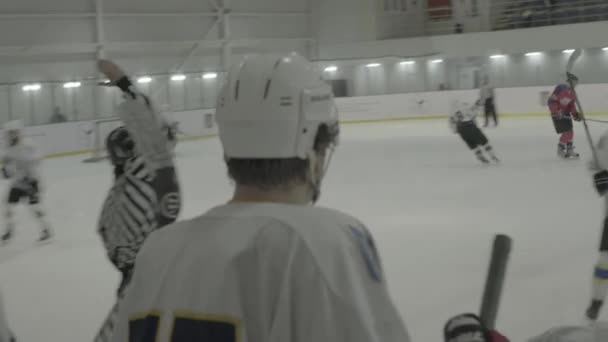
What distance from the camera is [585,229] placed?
7648 mm

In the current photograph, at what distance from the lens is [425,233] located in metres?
7.79

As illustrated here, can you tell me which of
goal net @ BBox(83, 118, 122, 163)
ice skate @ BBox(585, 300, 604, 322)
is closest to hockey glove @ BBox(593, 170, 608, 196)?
ice skate @ BBox(585, 300, 604, 322)

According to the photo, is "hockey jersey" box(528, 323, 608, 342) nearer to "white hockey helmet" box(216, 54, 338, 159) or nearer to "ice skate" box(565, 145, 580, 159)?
"white hockey helmet" box(216, 54, 338, 159)

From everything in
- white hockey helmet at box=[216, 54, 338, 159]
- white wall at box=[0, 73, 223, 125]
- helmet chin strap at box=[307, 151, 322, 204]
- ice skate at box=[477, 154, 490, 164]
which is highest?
white wall at box=[0, 73, 223, 125]

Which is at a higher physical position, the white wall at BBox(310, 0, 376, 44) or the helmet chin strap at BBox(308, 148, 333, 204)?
the white wall at BBox(310, 0, 376, 44)

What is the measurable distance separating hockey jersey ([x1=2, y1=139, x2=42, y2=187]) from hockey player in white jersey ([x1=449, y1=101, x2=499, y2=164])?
22.1 ft

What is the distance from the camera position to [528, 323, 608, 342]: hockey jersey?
118cm

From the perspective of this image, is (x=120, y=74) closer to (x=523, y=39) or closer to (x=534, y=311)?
(x=534, y=311)

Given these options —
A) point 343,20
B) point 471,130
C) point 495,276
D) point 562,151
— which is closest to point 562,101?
point 562,151

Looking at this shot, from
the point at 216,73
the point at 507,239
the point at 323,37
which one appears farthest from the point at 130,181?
the point at 323,37

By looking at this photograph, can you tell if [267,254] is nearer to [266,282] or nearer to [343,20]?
[266,282]

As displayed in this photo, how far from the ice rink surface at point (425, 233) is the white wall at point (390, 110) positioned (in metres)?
2.86

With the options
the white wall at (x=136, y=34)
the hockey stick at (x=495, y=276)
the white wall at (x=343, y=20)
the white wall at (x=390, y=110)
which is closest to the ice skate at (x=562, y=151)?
the white wall at (x=390, y=110)

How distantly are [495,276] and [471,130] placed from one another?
11.1 metres
